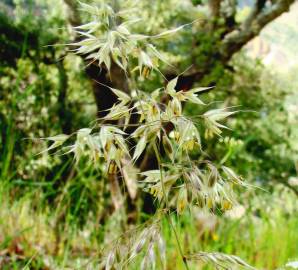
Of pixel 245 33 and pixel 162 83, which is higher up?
pixel 245 33

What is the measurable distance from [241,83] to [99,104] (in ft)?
10.3

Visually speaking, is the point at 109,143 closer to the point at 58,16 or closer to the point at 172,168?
the point at 172,168

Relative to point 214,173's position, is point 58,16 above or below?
above

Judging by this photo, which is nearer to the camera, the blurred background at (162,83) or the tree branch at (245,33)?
the blurred background at (162,83)

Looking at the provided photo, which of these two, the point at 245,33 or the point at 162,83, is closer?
the point at 245,33

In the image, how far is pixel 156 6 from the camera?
7.16 metres

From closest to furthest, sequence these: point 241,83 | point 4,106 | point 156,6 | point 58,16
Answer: point 4,106 → point 58,16 → point 156,6 → point 241,83

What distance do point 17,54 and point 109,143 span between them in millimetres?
5149

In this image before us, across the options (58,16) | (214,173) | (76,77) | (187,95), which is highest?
(58,16)

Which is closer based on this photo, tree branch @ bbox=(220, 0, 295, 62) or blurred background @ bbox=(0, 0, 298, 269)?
blurred background @ bbox=(0, 0, 298, 269)

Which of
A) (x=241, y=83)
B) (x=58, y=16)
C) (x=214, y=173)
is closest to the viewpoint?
(x=214, y=173)

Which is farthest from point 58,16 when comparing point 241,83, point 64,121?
point 241,83

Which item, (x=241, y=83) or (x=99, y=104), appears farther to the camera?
(x=241, y=83)

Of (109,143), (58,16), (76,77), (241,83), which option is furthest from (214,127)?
(241,83)
